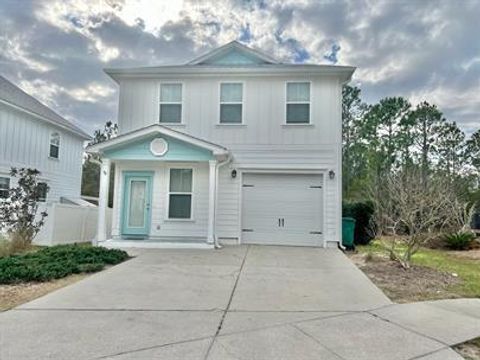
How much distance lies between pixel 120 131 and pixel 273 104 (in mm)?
5493

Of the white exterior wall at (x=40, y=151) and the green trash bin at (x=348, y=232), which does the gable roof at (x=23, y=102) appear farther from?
the green trash bin at (x=348, y=232)

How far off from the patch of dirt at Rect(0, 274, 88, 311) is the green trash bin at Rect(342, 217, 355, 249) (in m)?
8.22

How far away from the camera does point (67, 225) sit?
11.7m

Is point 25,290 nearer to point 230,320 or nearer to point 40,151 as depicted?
point 230,320

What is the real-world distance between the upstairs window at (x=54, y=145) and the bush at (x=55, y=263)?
10.4 meters

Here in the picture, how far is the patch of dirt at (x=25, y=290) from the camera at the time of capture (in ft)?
16.1

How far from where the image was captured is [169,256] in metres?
8.84

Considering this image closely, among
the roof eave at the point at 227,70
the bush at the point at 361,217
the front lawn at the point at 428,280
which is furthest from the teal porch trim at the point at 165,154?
the bush at the point at 361,217

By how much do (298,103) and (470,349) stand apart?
368 inches

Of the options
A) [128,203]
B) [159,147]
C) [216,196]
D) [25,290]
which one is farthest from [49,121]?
[25,290]

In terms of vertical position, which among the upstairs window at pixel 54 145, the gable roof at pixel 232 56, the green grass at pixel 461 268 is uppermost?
the gable roof at pixel 232 56

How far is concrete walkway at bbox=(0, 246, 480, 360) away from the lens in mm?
3303

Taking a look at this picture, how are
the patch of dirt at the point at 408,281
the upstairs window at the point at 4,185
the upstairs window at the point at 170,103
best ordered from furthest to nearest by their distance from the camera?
the upstairs window at the point at 4,185
the upstairs window at the point at 170,103
the patch of dirt at the point at 408,281

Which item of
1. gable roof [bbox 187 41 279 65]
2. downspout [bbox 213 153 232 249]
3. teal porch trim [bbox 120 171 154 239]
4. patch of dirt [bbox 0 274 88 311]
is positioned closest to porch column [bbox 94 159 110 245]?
teal porch trim [bbox 120 171 154 239]
